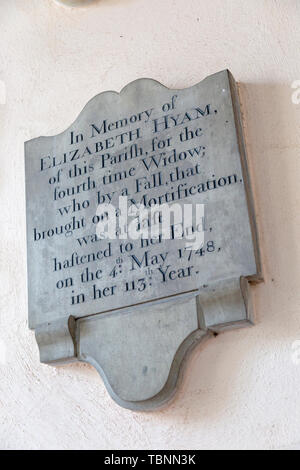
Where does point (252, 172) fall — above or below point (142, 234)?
above

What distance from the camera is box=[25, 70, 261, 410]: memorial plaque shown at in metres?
2.59

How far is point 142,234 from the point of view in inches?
110

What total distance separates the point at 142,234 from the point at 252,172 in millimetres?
474

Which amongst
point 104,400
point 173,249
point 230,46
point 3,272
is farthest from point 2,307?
point 230,46

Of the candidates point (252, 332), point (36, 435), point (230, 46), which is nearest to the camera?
point (252, 332)

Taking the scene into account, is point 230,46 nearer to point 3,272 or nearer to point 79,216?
point 79,216

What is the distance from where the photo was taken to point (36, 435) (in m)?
2.82

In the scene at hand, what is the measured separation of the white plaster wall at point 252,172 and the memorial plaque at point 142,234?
0.10 m

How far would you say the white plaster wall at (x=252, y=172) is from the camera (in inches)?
100

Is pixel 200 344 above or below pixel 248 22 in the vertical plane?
below

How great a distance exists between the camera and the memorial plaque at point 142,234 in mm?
2594

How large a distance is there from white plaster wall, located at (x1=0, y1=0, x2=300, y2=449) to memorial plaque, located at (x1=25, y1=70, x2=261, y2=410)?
0.31 feet

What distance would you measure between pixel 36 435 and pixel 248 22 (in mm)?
1854

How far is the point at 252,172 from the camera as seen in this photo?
9.16 feet
